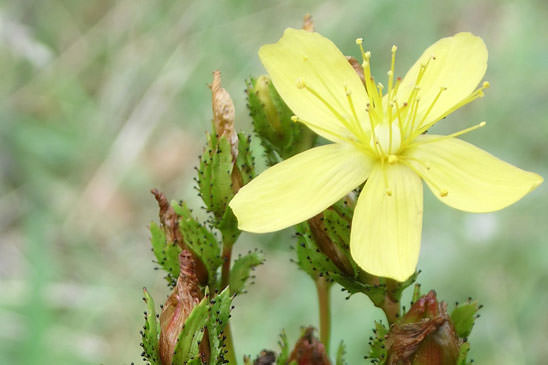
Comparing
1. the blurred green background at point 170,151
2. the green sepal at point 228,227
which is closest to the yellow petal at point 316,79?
the green sepal at point 228,227

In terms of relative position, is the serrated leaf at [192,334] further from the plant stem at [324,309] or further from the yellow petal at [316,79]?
the yellow petal at [316,79]

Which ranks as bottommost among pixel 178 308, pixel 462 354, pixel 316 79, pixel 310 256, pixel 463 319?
pixel 462 354

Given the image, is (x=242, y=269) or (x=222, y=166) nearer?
(x=222, y=166)

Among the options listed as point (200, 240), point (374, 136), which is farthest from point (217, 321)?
point (374, 136)

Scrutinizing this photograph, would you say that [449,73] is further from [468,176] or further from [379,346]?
[379,346]

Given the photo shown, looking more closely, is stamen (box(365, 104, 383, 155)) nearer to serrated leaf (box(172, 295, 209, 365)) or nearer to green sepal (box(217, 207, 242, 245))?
green sepal (box(217, 207, 242, 245))

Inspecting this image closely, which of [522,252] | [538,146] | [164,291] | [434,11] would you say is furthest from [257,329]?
[434,11]
